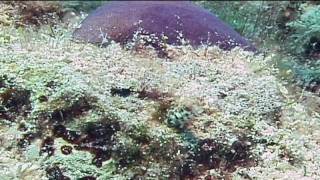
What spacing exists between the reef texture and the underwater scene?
71 mm

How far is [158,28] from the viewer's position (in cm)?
545

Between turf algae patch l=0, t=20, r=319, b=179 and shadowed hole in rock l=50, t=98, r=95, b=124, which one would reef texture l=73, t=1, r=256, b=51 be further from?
shadowed hole in rock l=50, t=98, r=95, b=124

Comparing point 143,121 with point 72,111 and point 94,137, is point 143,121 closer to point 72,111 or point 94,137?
point 94,137

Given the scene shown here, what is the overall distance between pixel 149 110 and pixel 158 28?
6.29ft

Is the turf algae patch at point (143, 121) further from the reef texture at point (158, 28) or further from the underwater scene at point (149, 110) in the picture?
the reef texture at point (158, 28)

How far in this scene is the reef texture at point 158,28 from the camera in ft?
17.2

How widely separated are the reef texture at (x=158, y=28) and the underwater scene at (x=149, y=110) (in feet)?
0.23

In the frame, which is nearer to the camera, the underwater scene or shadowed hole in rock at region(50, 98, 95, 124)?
the underwater scene

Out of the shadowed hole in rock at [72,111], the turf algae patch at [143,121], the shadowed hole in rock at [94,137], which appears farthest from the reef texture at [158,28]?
the shadowed hole in rock at [94,137]

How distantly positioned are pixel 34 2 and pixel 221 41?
2.99 meters

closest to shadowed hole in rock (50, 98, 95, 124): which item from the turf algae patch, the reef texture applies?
the turf algae patch

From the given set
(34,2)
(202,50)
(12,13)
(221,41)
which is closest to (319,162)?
(202,50)

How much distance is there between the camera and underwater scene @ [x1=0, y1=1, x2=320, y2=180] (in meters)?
3.46

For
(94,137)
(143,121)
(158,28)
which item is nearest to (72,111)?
(94,137)
